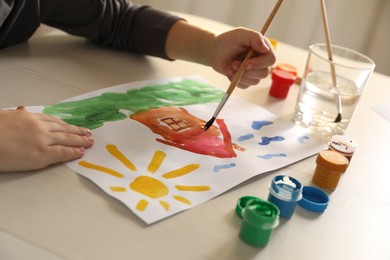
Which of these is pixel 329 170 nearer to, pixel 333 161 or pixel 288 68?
pixel 333 161

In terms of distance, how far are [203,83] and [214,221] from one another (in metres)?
0.41

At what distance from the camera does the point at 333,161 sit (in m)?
0.63

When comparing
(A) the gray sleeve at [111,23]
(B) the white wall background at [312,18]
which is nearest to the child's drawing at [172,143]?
(A) the gray sleeve at [111,23]

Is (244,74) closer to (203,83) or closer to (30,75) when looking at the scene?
(203,83)

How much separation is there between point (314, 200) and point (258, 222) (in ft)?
0.47

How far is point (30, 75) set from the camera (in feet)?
2.56

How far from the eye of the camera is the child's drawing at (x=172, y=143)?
1.81 ft

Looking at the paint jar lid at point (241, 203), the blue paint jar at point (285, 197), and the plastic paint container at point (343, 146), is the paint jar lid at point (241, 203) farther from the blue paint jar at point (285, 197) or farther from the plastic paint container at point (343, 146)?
the plastic paint container at point (343, 146)

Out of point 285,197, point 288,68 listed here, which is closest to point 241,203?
point 285,197

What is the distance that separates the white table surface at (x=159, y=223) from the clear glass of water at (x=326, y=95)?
5 centimetres

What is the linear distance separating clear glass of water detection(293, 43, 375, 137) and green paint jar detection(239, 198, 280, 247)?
33 centimetres

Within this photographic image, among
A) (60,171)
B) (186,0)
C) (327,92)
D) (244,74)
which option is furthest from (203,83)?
(186,0)

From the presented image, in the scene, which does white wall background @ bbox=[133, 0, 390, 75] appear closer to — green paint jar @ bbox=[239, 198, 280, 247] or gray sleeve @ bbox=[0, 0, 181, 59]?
gray sleeve @ bbox=[0, 0, 181, 59]

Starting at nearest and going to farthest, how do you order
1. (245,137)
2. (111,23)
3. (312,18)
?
(245,137) < (111,23) < (312,18)
